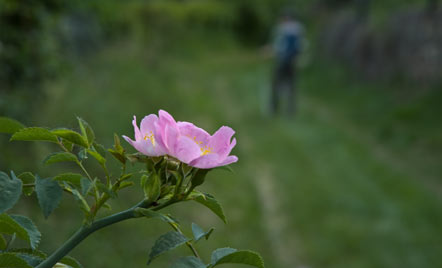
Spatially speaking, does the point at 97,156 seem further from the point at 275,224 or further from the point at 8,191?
the point at 275,224

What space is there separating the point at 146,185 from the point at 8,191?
184 millimetres

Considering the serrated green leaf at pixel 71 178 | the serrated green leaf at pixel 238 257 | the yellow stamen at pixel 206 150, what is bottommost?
the serrated green leaf at pixel 238 257

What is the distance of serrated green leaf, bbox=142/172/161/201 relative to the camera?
0.94m

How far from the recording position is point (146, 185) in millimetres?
956

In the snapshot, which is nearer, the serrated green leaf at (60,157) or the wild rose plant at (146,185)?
the wild rose plant at (146,185)

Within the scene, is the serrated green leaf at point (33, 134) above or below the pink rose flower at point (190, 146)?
above

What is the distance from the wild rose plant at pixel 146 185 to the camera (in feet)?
2.95

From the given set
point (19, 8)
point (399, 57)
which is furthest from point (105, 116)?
point (399, 57)

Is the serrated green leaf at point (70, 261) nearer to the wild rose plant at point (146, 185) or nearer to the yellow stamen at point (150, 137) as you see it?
the wild rose plant at point (146, 185)

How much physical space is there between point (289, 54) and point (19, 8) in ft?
24.0

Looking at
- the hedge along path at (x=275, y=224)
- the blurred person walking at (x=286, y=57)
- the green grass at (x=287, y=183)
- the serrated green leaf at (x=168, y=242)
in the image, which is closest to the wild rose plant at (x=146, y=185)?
the serrated green leaf at (x=168, y=242)

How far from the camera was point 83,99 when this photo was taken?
7949 mm

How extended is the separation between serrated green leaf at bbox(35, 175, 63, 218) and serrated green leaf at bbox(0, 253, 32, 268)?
7 centimetres

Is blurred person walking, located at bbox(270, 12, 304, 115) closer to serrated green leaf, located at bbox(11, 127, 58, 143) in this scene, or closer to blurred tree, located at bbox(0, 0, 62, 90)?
blurred tree, located at bbox(0, 0, 62, 90)
